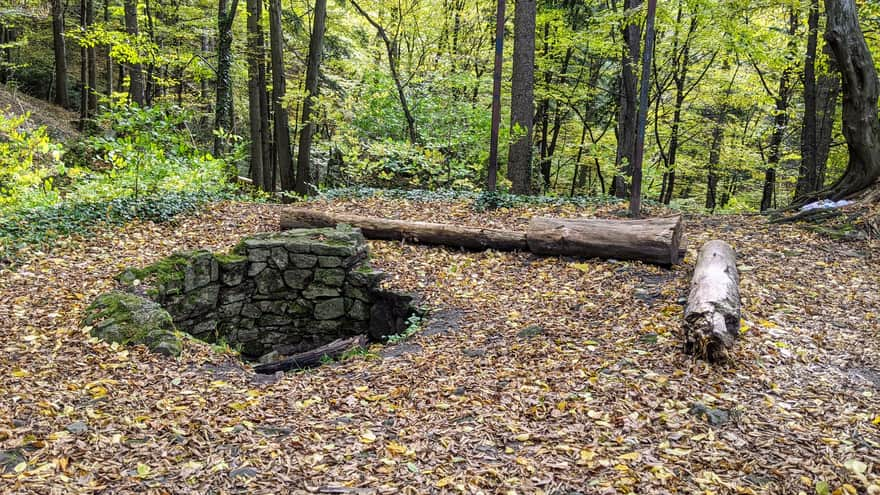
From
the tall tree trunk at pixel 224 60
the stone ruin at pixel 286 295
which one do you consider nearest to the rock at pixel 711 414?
the stone ruin at pixel 286 295

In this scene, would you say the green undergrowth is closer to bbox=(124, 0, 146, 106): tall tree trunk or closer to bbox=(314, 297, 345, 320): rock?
bbox=(314, 297, 345, 320): rock

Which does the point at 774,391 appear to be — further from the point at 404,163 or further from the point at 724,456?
the point at 404,163

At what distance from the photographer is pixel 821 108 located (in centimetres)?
1199

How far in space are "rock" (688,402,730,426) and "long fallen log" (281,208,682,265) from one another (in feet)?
9.85

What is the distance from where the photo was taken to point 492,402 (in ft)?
12.2

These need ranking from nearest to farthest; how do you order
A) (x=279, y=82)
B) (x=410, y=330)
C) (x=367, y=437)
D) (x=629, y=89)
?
(x=367, y=437), (x=410, y=330), (x=629, y=89), (x=279, y=82)

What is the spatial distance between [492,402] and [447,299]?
2.38 metres

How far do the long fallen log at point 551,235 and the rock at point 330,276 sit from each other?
114 cm

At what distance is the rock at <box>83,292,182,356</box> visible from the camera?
4539 millimetres

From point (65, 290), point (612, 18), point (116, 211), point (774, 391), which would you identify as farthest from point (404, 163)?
point (774, 391)

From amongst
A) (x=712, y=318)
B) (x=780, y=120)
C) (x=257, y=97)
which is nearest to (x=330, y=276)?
(x=712, y=318)

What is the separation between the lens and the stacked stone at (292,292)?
21.7ft

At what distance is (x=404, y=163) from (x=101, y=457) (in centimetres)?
939

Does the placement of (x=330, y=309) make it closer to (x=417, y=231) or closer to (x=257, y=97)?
(x=417, y=231)
